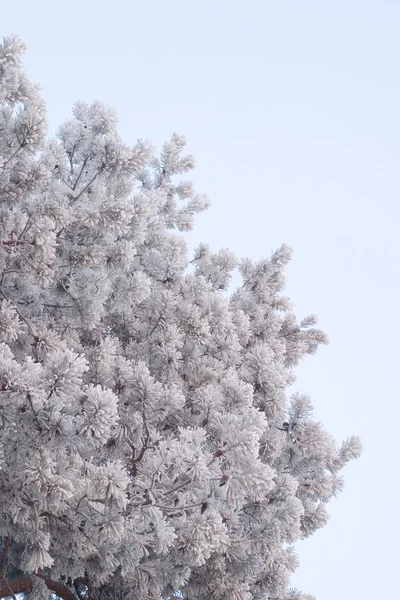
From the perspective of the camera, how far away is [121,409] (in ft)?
15.2

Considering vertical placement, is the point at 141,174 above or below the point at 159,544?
above

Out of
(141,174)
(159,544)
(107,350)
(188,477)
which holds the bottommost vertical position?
(159,544)

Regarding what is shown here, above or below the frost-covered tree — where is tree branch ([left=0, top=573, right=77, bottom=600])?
below

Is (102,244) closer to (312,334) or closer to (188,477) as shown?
(188,477)

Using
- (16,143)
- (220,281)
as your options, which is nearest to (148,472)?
(16,143)

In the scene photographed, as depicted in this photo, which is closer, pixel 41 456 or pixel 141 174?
pixel 41 456

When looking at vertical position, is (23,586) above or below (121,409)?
below

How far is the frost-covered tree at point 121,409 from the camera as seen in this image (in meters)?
3.88

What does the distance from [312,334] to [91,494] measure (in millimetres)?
3434

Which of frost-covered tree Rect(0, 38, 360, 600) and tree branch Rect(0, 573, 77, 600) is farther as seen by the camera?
tree branch Rect(0, 573, 77, 600)

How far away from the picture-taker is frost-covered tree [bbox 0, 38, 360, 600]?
3.88 meters

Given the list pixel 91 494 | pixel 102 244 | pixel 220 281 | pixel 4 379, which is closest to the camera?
pixel 4 379

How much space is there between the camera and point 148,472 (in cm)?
430

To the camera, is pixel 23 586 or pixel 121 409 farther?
pixel 23 586
